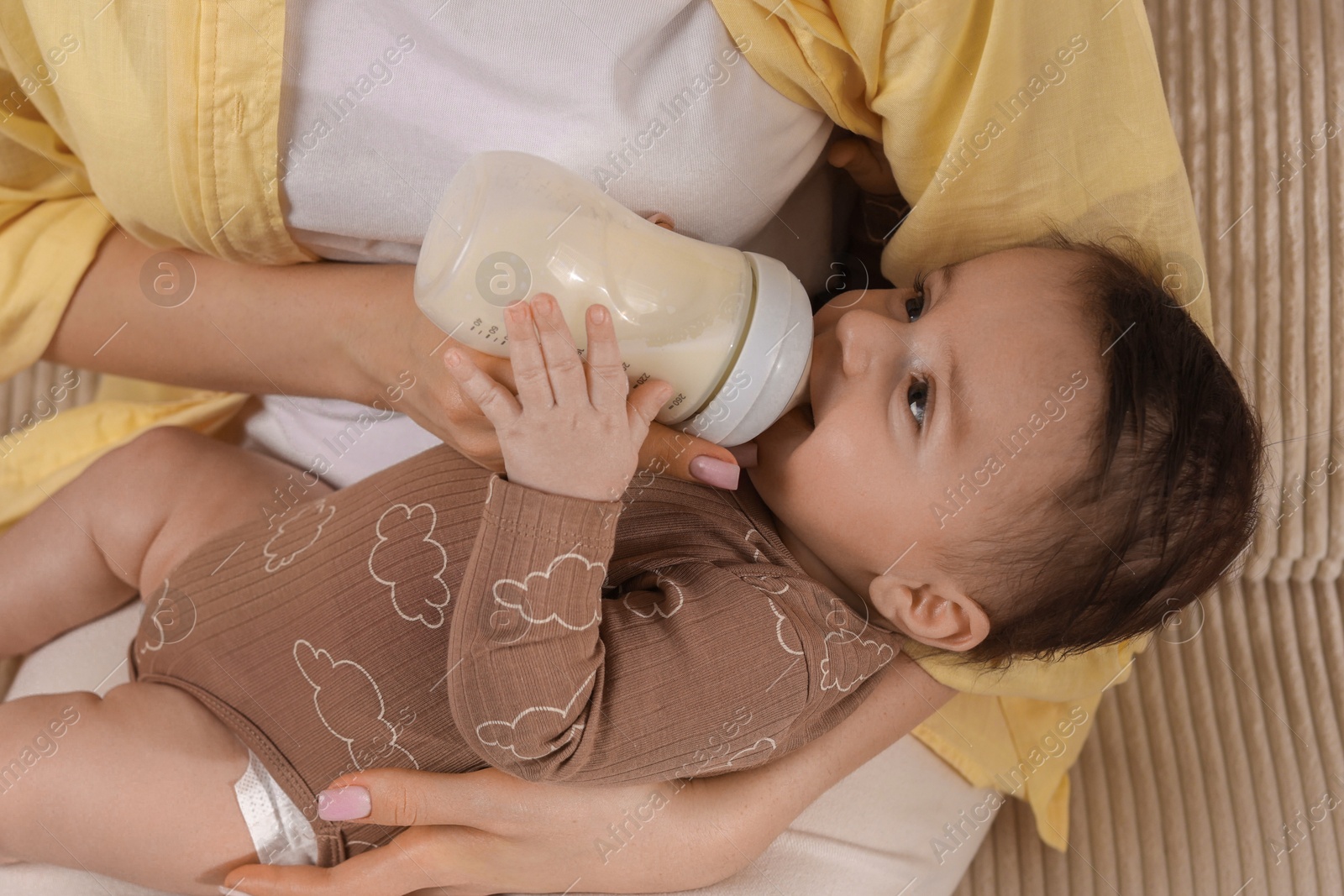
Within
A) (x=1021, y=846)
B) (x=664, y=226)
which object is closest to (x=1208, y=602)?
(x=1021, y=846)

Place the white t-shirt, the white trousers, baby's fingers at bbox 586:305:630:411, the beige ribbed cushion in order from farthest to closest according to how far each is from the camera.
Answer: the beige ribbed cushion → the white trousers → the white t-shirt → baby's fingers at bbox 586:305:630:411

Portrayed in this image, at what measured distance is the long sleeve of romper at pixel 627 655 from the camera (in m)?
0.77

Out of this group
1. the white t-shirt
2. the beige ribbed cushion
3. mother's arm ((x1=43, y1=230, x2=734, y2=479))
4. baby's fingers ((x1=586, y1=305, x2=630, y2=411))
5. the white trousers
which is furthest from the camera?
the beige ribbed cushion

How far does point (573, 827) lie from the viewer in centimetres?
90

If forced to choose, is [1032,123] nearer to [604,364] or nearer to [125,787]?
[604,364]

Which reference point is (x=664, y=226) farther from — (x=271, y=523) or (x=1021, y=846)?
(x=1021, y=846)

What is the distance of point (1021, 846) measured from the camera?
3.99 feet

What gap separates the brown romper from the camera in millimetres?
779

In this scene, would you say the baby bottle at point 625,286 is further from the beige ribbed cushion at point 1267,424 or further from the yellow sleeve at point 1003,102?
the beige ribbed cushion at point 1267,424

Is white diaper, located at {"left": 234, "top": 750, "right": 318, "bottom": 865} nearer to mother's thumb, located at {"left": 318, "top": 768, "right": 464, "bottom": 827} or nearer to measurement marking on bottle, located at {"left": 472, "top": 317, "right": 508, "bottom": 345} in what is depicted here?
Answer: mother's thumb, located at {"left": 318, "top": 768, "right": 464, "bottom": 827}

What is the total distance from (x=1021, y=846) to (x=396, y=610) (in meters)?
0.77

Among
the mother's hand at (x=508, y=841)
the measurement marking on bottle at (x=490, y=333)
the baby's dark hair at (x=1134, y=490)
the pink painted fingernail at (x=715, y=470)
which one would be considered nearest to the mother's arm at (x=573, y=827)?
the mother's hand at (x=508, y=841)

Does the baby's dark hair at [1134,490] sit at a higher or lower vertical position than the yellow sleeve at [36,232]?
lower

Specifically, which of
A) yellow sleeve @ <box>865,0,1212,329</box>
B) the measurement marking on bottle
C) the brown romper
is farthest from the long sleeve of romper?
yellow sleeve @ <box>865,0,1212,329</box>
